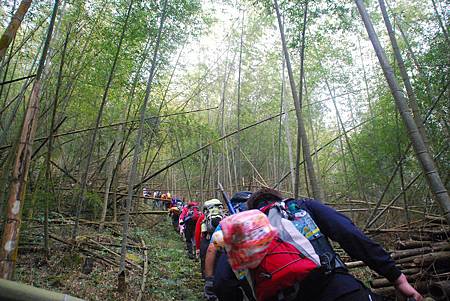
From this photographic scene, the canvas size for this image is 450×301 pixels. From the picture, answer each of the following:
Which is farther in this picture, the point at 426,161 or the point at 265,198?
the point at 426,161

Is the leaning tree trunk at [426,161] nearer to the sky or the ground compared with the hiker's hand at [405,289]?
nearer to the sky

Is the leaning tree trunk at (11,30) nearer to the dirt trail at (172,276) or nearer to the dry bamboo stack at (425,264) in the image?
the dirt trail at (172,276)

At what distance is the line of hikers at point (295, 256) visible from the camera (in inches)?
46.9

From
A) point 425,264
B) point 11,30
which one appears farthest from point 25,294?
point 425,264

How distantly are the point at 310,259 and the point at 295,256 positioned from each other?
6cm

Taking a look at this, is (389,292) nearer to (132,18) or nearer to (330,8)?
(330,8)

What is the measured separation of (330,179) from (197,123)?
7.07m

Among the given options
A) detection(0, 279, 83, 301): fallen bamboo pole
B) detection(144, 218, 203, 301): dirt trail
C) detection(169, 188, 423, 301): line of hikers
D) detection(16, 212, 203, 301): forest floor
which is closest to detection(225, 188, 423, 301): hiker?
detection(169, 188, 423, 301): line of hikers

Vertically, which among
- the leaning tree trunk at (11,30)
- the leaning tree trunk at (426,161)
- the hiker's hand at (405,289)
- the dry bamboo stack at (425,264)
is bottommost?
the dry bamboo stack at (425,264)

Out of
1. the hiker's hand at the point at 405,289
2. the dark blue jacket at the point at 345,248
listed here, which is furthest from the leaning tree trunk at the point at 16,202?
the hiker's hand at the point at 405,289

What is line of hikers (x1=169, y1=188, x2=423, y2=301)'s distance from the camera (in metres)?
1.19

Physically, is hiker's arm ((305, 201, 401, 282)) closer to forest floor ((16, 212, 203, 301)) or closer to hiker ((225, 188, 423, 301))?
hiker ((225, 188, 423, 301))

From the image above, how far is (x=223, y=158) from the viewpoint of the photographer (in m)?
10.7

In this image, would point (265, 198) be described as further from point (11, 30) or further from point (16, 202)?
point (11, 30)
